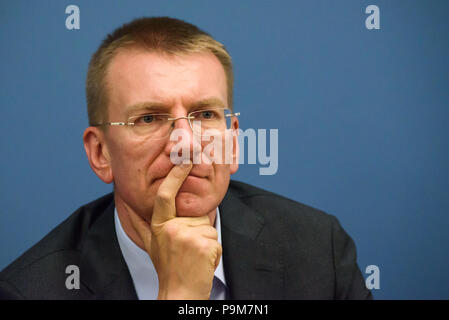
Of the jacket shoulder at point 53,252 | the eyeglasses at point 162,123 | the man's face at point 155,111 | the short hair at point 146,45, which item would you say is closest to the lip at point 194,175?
the man's face at point 155,111

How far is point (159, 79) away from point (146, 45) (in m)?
0.18

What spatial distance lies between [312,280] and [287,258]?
14 centimetres

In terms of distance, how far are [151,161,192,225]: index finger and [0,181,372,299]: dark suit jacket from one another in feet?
1.16

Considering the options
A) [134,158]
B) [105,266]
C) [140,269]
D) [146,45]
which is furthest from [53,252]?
[146,45]

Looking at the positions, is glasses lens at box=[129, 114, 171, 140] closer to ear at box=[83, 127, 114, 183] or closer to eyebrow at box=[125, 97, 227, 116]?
eyebrow at box=[125, 97, 227, 116]

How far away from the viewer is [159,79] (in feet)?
5.45

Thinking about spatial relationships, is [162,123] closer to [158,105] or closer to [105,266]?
A: [158,105]

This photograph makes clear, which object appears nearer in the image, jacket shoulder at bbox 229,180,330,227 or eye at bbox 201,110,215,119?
eye at bbox 201,110,215,119

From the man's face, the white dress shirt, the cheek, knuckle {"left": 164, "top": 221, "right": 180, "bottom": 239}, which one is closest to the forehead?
the man's face

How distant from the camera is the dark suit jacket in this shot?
1.80 m

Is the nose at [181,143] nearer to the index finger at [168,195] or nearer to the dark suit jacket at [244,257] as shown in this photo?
the index finger at [168,195]

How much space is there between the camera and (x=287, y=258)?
2.01 metres
